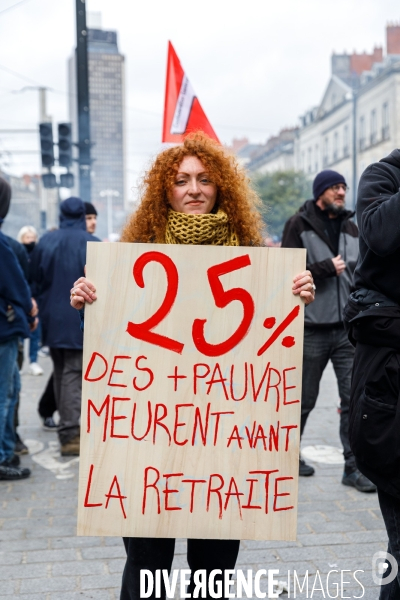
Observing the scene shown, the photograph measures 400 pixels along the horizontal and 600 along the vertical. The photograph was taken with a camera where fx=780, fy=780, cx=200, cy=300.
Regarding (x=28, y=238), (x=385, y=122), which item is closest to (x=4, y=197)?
(x=28, y=238)

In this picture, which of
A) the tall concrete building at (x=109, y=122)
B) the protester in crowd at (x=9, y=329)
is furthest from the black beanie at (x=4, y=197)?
the tall concrete building at (x=109, y=122)

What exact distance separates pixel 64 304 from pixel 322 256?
219 cm

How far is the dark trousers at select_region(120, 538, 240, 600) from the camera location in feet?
8.06

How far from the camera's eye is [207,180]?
2691 mm

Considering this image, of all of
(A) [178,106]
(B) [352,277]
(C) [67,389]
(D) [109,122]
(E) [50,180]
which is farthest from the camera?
(D) [109,122]

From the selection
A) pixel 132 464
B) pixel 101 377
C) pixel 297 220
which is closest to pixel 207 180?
pixel 101 377

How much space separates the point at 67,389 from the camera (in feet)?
19.7

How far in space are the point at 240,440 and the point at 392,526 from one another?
A: 1.79ft

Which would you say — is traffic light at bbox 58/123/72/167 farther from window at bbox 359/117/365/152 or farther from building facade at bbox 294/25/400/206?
window at bbox 359/117/365/152

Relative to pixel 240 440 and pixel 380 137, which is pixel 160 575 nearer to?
pixel 240 440

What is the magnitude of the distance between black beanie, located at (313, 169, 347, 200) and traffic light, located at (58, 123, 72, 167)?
10504mm

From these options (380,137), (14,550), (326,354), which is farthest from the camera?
(380,137)

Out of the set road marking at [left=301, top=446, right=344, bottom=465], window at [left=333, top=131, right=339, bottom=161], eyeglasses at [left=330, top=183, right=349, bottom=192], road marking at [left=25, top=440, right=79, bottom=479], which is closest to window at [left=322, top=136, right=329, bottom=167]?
window at [left=333, top=131, right=339, bottom=161]

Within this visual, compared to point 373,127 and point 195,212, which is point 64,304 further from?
point 373,127
